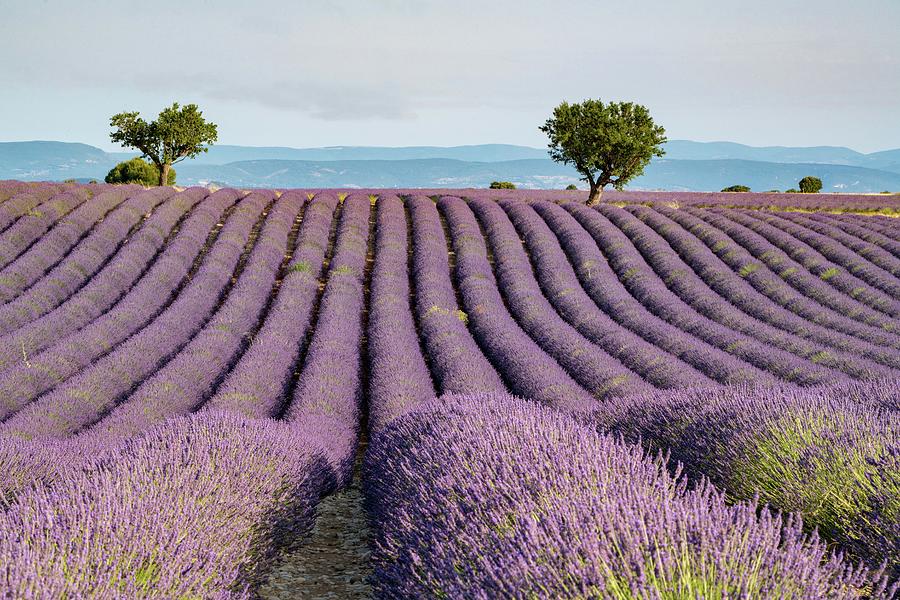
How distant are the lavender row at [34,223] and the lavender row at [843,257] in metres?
18.3

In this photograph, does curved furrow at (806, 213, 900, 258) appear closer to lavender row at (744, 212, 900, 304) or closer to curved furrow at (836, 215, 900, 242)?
curved furrow at (836, 215, 900, 242)

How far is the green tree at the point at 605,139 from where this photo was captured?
2584cm

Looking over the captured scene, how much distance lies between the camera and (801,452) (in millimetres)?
3980

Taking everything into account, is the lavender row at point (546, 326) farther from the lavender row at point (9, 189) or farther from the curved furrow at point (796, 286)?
the lavender row at point (9, 189)

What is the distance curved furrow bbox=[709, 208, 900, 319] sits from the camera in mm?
13914

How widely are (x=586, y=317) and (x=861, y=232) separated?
40.7ft

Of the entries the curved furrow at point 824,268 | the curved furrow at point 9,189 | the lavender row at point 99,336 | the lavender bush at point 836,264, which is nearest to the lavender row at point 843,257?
the lavender bush at point 836,264

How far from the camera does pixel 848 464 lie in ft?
12.2

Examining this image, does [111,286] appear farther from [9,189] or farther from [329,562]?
[329,562]

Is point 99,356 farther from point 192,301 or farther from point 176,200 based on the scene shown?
point 176,200

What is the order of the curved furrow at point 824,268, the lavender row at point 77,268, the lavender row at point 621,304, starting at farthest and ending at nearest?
the curved furrow at point 824,268
the lavender row at point 77,268
the lavender row at point 621,304

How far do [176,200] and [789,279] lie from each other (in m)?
16.2

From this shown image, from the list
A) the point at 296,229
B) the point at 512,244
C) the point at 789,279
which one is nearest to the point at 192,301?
the point at 296,229

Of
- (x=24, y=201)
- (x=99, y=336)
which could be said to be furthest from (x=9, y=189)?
(x=99, y=336)
